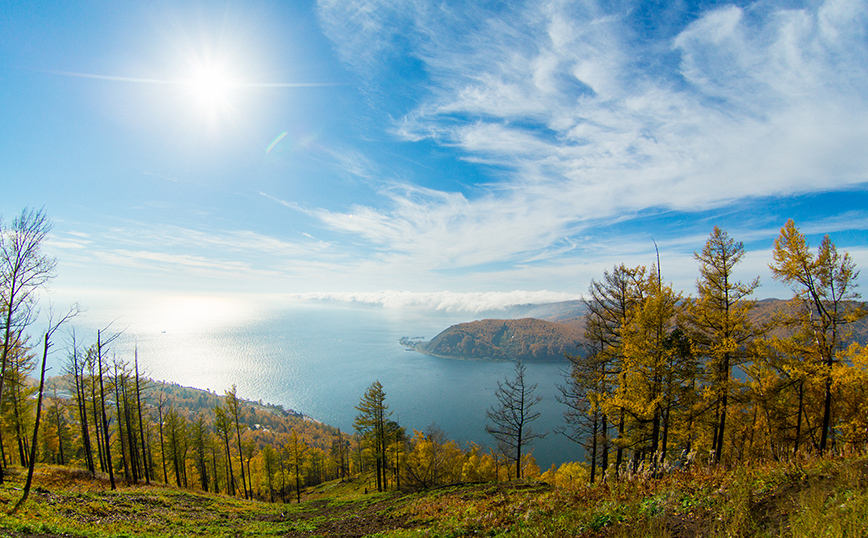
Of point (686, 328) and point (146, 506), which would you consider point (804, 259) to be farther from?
point (146, 506)

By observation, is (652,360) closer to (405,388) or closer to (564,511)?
(564,511)

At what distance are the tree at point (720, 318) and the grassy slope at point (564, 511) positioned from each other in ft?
21.2

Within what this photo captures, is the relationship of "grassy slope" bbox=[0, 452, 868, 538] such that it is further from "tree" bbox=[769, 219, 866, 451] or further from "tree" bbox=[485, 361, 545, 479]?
"tree" bbox=[769, 219, 866, 451]

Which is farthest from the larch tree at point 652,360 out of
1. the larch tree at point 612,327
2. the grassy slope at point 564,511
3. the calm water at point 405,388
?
the calm water at point 405,388

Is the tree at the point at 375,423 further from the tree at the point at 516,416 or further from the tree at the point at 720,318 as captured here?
the tree at the point at 720,318

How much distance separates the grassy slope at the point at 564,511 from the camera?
15.0 ft

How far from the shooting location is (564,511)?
6.80m

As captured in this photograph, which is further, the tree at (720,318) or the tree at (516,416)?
the tree at (516,416)

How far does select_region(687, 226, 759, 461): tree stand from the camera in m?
11.9

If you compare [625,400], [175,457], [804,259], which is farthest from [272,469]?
[804,259]

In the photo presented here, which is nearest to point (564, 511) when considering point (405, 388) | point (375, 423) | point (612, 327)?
point (612, 327)

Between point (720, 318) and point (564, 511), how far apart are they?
1052cm

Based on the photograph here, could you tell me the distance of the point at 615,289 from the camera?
1368 centimetres

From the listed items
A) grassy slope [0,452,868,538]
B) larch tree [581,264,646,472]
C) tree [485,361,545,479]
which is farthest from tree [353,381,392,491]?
larch tree [581,264,646,472]
